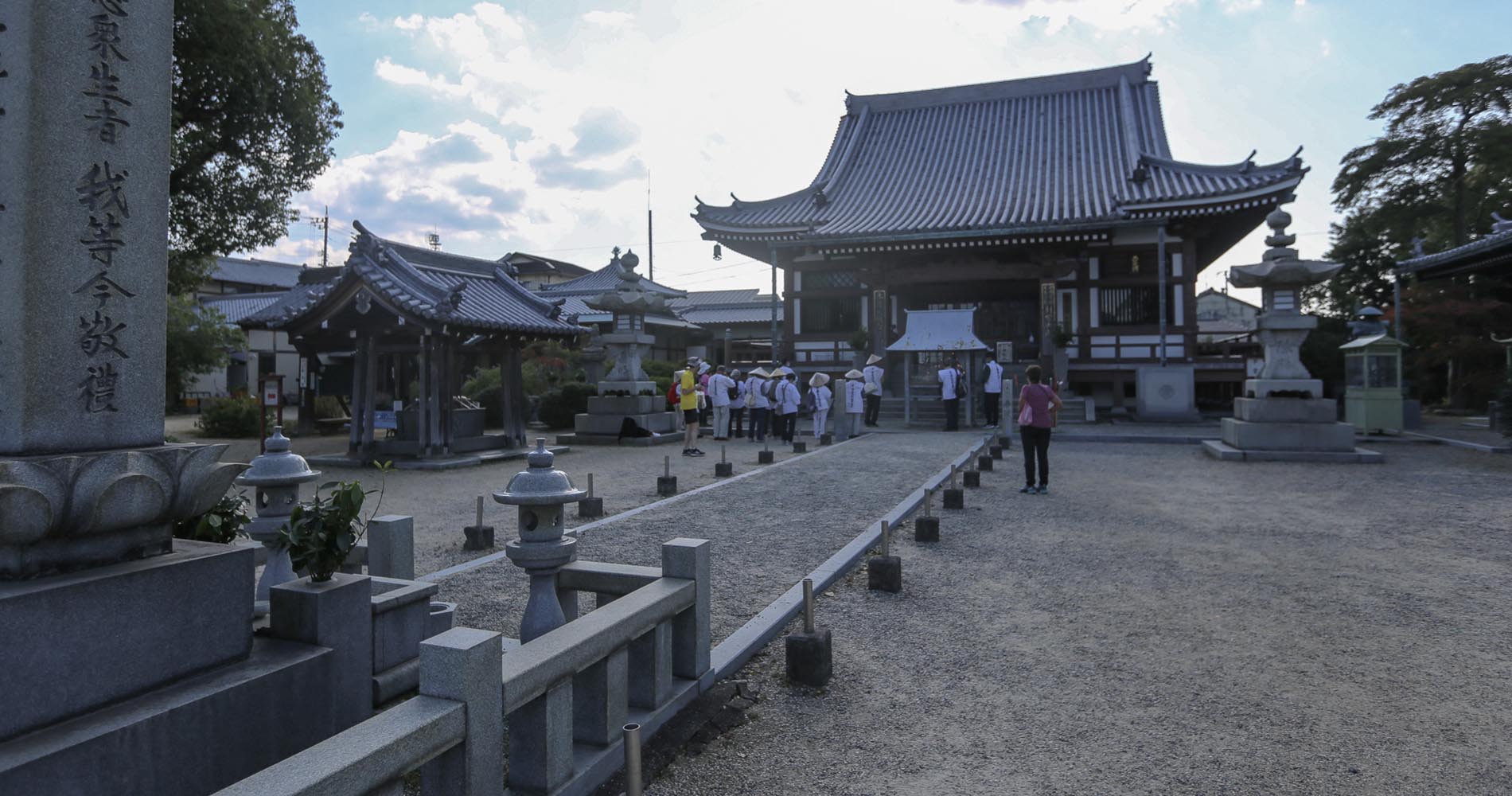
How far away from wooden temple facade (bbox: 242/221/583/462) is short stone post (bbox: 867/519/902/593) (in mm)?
9157

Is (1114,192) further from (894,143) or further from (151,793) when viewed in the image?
(151,793)

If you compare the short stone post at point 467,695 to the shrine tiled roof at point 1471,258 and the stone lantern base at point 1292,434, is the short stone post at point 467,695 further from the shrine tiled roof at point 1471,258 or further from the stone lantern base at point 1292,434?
the shrine tiled roof at point 1471,258

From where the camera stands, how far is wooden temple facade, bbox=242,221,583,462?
41.8ft

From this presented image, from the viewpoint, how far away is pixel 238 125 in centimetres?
1278

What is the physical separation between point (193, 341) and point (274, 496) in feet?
77.3

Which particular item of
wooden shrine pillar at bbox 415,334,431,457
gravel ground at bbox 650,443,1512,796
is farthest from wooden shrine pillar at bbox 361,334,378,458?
gravel ground at bbox 650,443,1512,796

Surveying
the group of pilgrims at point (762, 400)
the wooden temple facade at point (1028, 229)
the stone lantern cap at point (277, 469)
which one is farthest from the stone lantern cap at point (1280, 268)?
the stone lantern cap at point (277, 469)

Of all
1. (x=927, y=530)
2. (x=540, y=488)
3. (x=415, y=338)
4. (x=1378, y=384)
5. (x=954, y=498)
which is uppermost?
(x=415, y=338)

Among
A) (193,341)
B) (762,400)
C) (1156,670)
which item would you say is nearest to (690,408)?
(762,400)

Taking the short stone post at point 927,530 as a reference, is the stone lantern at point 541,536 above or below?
above

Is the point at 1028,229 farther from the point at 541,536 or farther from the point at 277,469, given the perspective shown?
the point at 277,469

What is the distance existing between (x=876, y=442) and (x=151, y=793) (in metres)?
14.2

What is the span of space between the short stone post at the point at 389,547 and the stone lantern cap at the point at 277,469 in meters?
0.48

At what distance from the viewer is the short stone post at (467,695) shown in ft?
7.55
